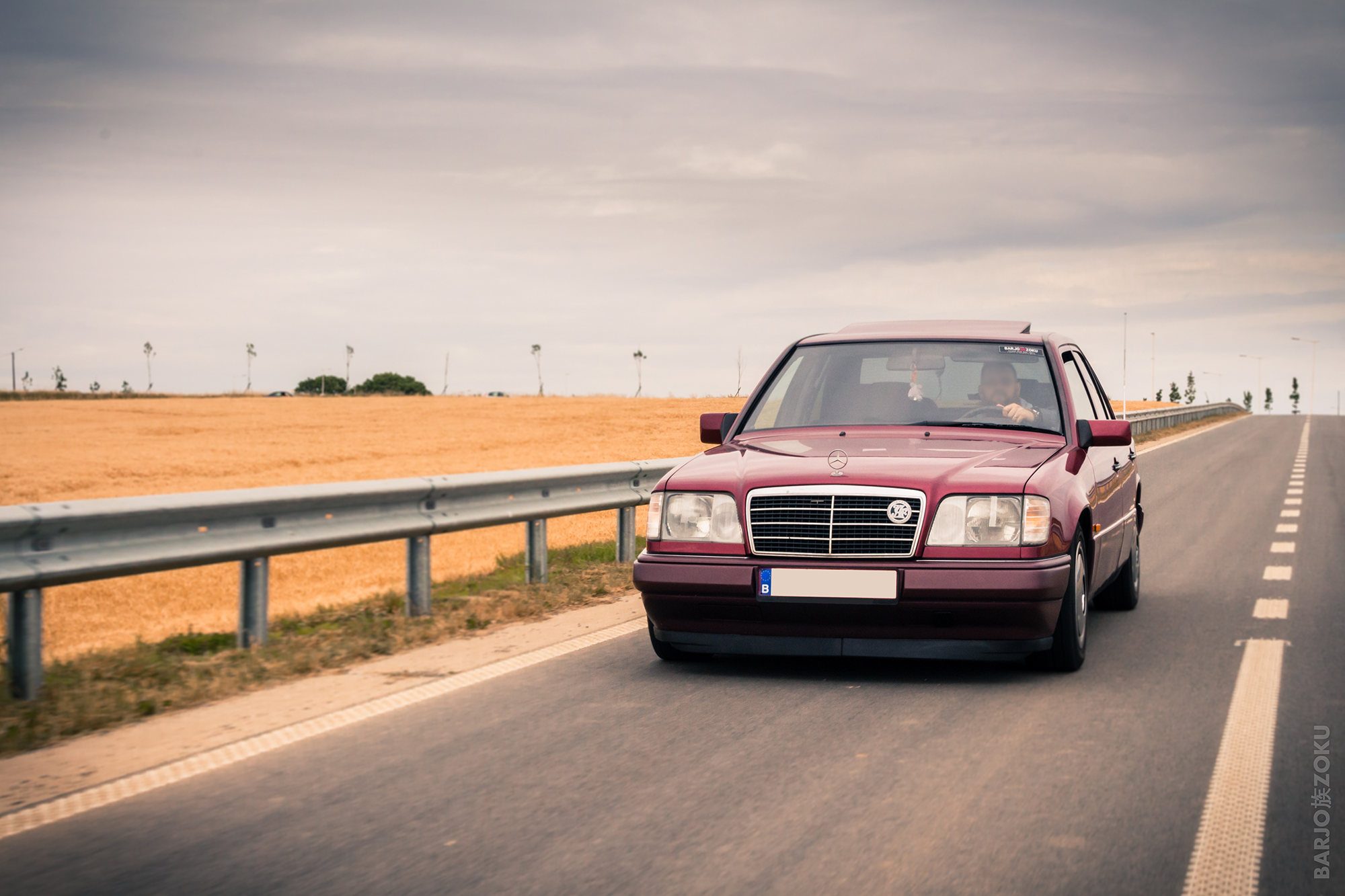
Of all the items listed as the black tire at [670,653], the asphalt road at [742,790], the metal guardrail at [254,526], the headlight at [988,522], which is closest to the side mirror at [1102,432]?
the asphalt road at [742,790]

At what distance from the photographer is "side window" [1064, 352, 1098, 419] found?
293 inches

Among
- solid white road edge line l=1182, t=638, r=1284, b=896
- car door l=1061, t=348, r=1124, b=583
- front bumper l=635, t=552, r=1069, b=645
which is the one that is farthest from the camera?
car door l=1061, t=348, r=1124, b=583

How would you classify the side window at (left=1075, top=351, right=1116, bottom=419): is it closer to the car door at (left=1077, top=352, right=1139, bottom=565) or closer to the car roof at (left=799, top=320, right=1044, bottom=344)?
the car door at (left=1077, top=352, right=1139, bottom=565)

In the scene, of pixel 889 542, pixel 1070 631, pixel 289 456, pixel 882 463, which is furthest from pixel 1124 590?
pixel 289 456

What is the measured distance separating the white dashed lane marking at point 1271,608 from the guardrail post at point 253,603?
580cm

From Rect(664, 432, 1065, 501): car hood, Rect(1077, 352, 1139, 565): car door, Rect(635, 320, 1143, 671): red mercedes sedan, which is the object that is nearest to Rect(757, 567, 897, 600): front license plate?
Rect(635, 320, 1143, 671): red mercedes sedan

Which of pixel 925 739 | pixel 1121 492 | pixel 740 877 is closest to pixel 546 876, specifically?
pixel 740 877

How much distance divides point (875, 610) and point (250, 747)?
8.74 feet

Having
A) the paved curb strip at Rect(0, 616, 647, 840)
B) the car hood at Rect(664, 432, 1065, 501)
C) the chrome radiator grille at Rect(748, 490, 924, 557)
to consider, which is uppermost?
the car hood at Rect(664, 432, 1065, 501)

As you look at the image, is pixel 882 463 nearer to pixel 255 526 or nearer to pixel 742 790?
pixel 742 790

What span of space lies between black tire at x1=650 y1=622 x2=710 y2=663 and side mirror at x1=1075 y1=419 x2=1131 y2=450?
2.32 m

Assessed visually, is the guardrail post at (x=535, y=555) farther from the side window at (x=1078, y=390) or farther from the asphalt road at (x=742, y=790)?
the side window at (x=1078, y=390)

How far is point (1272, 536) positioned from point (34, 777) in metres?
11.3

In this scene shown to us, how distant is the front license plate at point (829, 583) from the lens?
5.74 m
